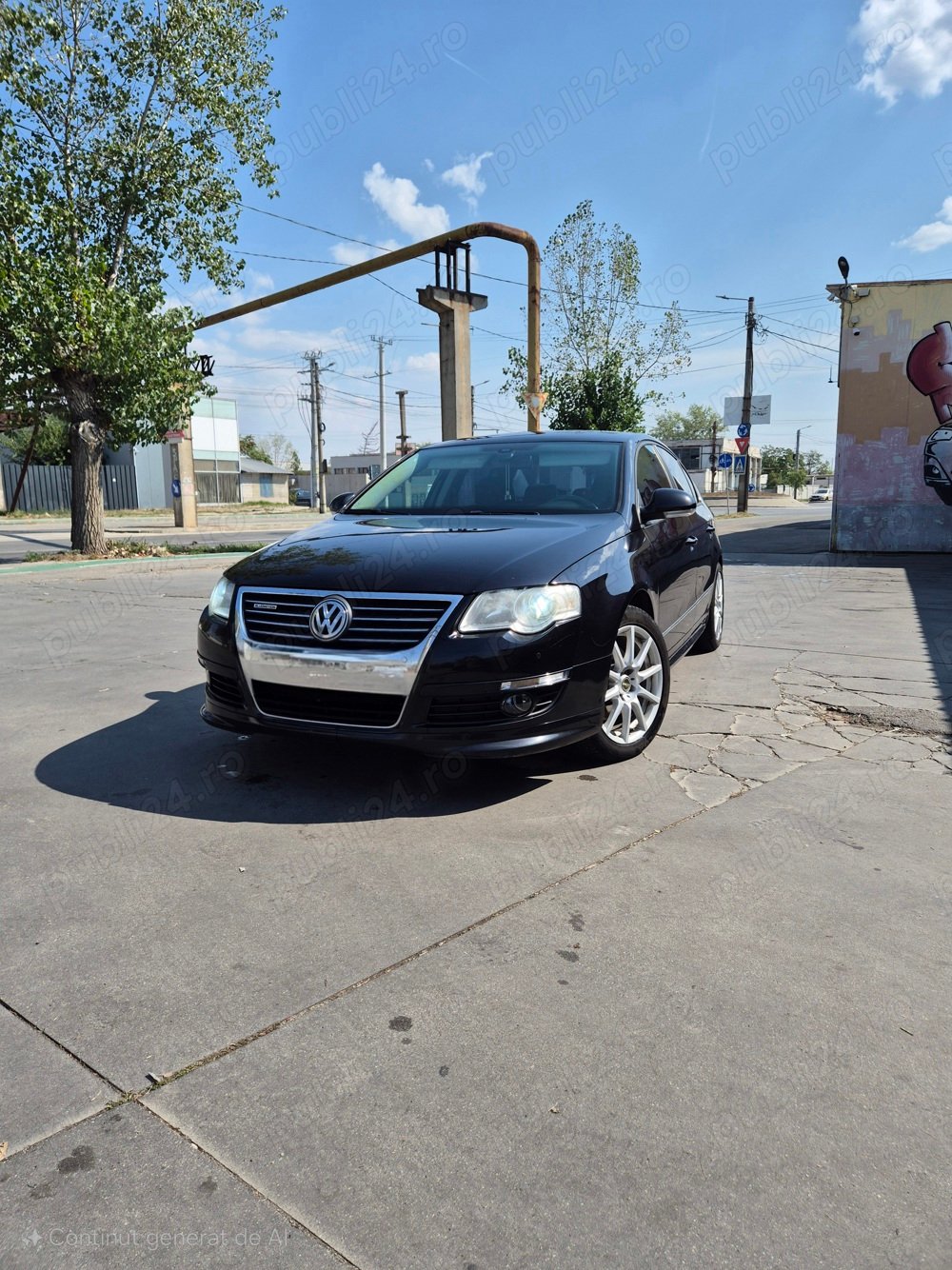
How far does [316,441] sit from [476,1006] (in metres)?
57.2

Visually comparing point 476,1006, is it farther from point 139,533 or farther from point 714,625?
point 139,533

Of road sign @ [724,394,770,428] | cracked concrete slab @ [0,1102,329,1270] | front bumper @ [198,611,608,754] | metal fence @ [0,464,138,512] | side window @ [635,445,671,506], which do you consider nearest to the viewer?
cracked concrete slab @ [0,1102,329,1270]

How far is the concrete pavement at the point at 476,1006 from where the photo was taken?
170 cm

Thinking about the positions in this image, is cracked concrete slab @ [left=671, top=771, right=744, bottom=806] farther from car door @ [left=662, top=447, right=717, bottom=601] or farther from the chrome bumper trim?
car door @ [left=662, top=447, right=717, bottom=601]

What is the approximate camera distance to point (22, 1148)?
6.07 feet

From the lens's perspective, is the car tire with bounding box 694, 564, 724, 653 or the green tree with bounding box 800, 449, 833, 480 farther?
the green tree with bounding box 800, 449, 833, 480

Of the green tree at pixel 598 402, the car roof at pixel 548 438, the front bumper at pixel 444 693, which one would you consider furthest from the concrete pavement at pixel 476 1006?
the green tree at pixel 598 402

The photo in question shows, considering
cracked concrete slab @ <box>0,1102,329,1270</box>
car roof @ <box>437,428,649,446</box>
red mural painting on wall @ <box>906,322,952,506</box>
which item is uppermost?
red mural painting on wall @ <box>906,322,952,506</box>

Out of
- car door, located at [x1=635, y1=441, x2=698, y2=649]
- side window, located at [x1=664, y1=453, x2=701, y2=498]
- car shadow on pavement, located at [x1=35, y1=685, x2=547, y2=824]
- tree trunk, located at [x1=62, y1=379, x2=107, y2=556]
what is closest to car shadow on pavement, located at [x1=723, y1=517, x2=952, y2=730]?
car door, located at [x1=635, y1=441, x2=698, y2=649]

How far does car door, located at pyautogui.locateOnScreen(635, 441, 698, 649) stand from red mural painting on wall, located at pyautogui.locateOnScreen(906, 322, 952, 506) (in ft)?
36.0

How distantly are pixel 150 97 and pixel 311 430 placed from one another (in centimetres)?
4516

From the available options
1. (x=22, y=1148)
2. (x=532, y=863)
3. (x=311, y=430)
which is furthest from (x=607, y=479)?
(x=311, y=430)

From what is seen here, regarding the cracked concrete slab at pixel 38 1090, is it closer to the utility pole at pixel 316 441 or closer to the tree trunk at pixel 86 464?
the tree trunk at pixel 86 464

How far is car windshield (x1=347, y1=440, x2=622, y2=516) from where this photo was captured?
15.5 feet
